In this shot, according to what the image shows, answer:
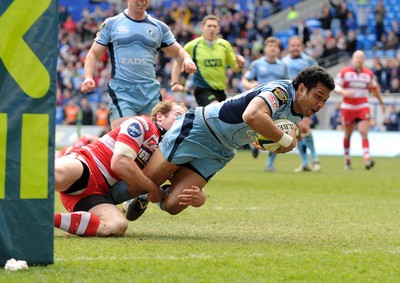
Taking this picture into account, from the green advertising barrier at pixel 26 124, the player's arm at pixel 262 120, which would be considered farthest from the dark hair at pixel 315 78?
the green advertising barrier at pixel 26 124

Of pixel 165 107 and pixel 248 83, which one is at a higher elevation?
pixel 165 107

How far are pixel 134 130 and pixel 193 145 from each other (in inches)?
21.5

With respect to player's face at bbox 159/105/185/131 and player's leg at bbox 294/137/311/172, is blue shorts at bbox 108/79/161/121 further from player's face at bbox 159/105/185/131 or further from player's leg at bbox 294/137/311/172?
player's leg at bbox 294/137/311/172

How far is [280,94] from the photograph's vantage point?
7609 millimetres

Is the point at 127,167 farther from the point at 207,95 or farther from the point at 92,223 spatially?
the point at 207,95

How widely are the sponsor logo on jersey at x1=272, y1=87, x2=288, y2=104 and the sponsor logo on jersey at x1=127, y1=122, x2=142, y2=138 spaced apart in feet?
4.20

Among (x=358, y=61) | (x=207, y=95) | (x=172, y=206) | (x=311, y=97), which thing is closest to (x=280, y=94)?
(x=311, y=97)

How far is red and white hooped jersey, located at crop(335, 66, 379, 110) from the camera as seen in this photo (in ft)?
64.3

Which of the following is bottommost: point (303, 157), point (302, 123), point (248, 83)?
point (303, 157)

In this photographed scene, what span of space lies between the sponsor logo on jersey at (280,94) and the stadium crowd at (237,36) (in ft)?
70.8

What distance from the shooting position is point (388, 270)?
6055mm

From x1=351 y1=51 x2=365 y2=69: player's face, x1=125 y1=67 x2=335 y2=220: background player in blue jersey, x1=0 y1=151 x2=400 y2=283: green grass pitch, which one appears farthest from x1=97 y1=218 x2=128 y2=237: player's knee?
x1=351 y1=51 x2=365 y2=69: player's face

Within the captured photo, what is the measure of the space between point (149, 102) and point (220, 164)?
250cm

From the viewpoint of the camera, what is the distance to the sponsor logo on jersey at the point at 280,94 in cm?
760
